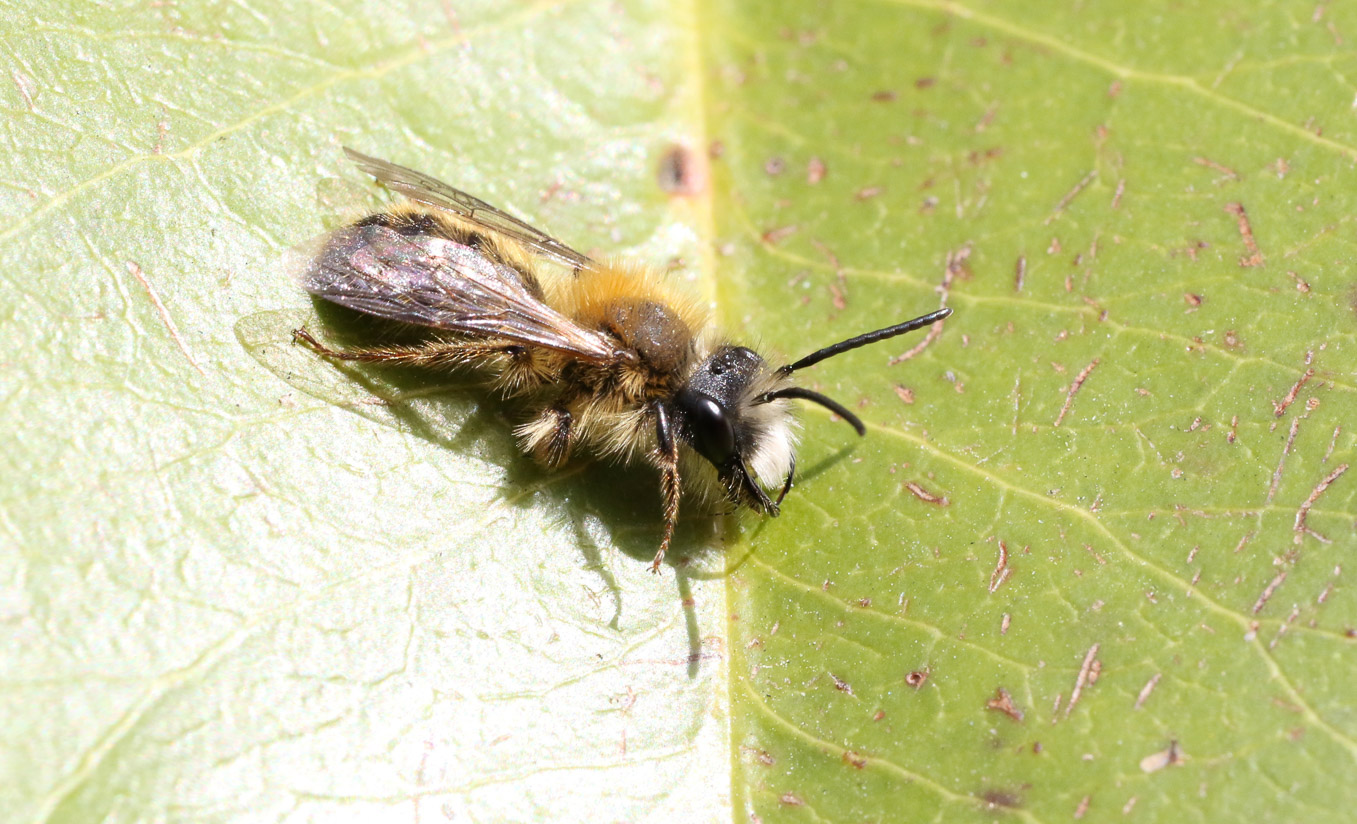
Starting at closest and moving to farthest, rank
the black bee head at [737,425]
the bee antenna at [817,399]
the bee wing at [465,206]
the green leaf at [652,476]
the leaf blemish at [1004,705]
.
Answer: the green leaf at [652,476] < the leaf blemish at [1004,705] < the bee antenna at [817,399] < the black bee head at [737,425] < the bee wing at [465,206]

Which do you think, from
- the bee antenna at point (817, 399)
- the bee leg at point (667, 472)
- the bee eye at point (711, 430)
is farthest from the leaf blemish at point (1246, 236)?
the bee leg at point (667, 472)

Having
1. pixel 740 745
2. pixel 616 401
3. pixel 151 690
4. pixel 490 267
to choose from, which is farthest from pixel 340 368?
A: pixel 740 745

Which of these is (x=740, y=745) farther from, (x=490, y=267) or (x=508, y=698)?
(x=490, y=267)

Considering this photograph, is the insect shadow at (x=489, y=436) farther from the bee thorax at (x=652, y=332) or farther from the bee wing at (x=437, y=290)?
the bee thorax at (x=652, y=332)

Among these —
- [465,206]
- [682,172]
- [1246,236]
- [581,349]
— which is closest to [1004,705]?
[581,349]

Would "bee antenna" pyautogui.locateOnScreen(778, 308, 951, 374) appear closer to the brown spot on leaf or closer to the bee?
the bee
